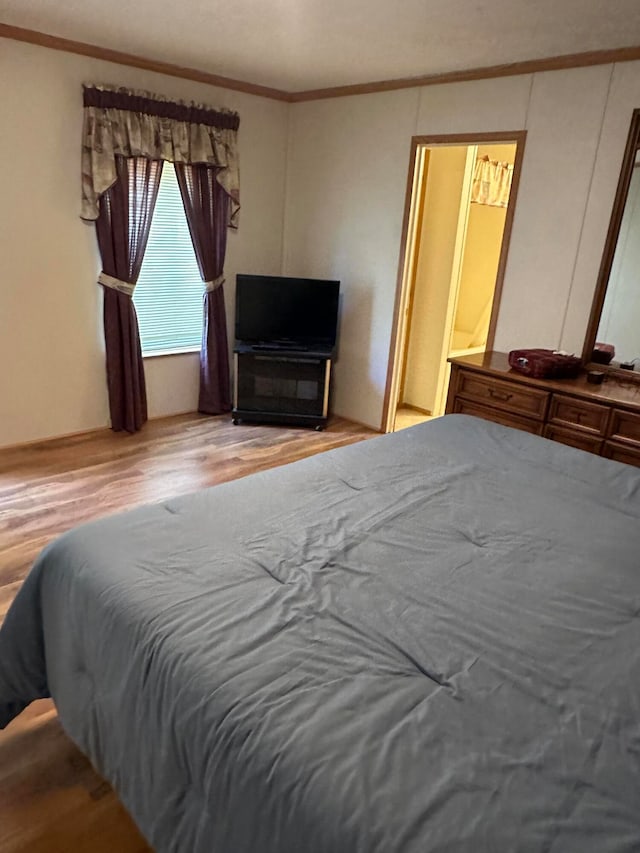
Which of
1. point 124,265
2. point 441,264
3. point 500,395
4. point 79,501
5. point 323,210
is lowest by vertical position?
point 79,501

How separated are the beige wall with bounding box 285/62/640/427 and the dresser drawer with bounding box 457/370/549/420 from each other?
0.51 m

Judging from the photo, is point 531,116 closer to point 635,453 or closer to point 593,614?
point 635,453

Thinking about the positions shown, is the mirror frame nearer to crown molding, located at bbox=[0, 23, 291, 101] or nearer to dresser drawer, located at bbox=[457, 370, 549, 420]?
dresser drawer, located at bbox=[457, 370, 549, 420]

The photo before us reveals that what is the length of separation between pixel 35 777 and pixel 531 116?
381 cm

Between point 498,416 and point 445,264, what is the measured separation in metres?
1.95

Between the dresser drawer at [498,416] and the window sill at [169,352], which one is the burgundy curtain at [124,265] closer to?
the window sill at [169,352]

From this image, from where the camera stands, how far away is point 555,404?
10.1 feet

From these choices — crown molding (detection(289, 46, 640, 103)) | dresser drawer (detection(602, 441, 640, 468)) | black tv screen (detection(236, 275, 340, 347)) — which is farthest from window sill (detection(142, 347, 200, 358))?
dresser drawer (detection(602, 441, 640, 468))

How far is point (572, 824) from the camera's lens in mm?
902

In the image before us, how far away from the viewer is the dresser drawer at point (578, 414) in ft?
9.59

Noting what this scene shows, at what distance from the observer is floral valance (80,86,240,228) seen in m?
3.71

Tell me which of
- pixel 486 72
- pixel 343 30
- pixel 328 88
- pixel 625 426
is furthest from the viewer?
pixel 328 88

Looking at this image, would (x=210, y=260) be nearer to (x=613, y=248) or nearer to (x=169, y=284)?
(x=169, y=284)

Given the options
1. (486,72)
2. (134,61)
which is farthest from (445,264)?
(134,61)
